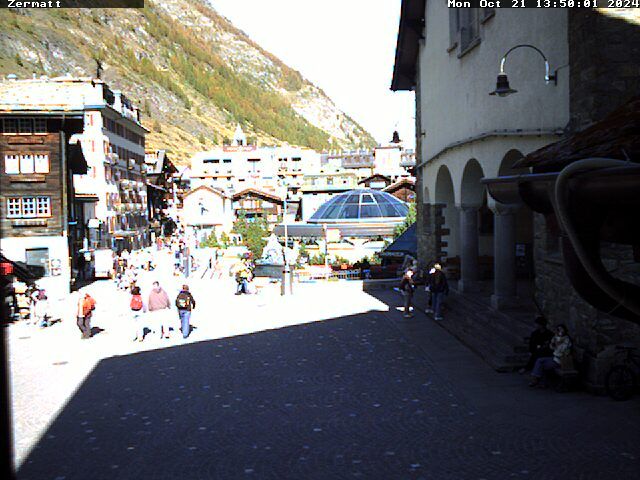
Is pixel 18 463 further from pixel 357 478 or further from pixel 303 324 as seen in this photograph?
pixel 303 324

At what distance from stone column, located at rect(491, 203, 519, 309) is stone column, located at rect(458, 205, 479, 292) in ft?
11.7

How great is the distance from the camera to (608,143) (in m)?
6.14

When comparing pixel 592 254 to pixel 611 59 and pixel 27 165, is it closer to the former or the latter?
pixel 611 59

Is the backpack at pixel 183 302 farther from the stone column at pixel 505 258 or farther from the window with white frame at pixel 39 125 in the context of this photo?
the window with white frame at pixel 39 125

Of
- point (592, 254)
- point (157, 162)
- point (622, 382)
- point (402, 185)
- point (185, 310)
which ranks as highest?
point (157, 162)

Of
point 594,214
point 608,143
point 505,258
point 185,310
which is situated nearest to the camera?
point 594,214

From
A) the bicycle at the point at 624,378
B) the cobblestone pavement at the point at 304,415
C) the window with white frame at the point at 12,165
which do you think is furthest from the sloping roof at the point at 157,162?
the bicycle at the point at 624,378

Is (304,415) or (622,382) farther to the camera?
(304,415)

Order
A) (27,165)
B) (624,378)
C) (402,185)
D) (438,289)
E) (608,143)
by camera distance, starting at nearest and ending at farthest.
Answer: (608,143) < (624,378) < (438,289) < (27,165) < (402,185)

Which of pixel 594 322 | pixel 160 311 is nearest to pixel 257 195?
pixel 160 311

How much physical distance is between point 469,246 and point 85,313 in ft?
34.3

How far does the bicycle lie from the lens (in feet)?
37.8

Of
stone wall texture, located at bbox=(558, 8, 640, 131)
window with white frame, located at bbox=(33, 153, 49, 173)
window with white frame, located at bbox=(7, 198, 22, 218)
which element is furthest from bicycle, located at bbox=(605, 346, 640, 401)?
window with white frame, located at bbox=(7, 198, 22, 218)

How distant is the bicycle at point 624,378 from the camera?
11.5 metres
